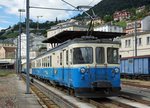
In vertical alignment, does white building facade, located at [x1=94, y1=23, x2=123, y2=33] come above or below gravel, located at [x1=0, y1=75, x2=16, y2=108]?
above

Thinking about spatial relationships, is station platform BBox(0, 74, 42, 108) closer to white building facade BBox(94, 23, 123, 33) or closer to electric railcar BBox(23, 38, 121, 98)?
electric railcar BBox(23, 38, 121, 98)

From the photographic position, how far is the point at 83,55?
11820 mm

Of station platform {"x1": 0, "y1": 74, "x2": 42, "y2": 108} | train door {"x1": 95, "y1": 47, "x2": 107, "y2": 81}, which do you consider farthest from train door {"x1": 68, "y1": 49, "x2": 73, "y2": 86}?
station platform {"x1": 0, "y1": 74, "x2": 42, "y2": 108}

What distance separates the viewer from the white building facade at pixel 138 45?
1684 inches

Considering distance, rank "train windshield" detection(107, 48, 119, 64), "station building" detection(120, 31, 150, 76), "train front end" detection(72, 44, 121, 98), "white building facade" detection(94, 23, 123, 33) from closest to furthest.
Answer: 1. "train front end" detection(72, 44, 121, 98)
2. "train windshield" detection(107, 48, 119, 64)
3. "station building" detection(120, 31, 150, 76)
4. "white building facade" detection(94, 23, 123, 33)

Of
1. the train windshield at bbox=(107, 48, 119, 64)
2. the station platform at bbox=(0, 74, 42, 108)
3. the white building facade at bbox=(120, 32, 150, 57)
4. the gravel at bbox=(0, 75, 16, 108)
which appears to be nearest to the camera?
the station platform at bbox=(0, 74, 42, 108)

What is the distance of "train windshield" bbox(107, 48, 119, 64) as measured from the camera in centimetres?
1198

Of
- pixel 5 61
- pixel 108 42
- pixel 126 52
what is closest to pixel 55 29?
pixel 5 61

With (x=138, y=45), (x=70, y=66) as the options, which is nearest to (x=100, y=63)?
(x=70, y=66)

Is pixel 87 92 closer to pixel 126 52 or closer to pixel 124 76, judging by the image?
pixel 124 76

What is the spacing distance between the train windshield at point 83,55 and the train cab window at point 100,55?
30 centimetres

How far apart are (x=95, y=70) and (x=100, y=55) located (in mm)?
800

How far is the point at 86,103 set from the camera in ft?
38.6

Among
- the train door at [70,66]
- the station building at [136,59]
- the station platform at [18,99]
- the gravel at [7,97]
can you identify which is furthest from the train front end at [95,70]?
the station building at [136,59]
